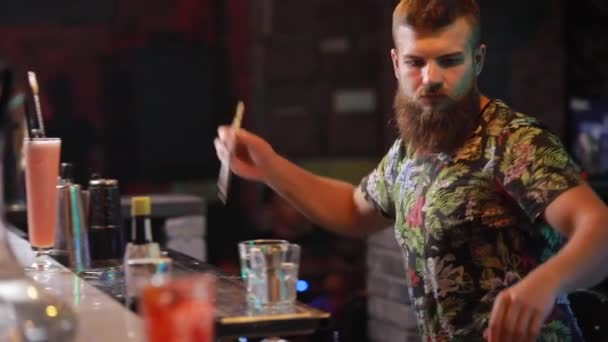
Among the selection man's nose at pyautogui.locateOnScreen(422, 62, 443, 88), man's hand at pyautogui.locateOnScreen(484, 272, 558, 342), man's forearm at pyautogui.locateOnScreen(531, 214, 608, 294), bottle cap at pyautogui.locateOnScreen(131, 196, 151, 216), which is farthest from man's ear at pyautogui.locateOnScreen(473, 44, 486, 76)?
bottle cap at pyautogui.locateOnScreen(131, 196, 151, 216)

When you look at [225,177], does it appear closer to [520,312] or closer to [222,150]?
[222,150]

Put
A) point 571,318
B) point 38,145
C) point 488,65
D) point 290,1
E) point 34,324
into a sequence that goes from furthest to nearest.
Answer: point 290,1, point 488,65, point 38,145, point 571,318, point 34,324

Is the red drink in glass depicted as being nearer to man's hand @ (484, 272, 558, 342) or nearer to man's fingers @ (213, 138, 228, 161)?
man's hand @ (484, 272, 558, 342)

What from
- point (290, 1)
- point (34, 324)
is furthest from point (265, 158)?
point (290, 1)

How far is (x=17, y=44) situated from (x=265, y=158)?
3.80 m

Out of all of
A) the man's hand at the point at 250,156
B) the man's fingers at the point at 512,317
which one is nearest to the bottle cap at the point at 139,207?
the man's hand at the point at 250,156

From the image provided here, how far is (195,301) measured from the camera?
1.36 meters

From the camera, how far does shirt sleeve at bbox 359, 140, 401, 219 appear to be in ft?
9.10

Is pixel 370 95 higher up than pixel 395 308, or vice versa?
pixel 370 95

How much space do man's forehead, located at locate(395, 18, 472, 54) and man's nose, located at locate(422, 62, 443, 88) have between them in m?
0.03

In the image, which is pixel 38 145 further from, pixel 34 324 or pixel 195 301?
pixel 195 301

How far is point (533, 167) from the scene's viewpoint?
2.34 m

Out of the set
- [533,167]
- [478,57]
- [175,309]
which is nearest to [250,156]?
[478,57]

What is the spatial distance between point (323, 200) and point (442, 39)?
0.59 meters
